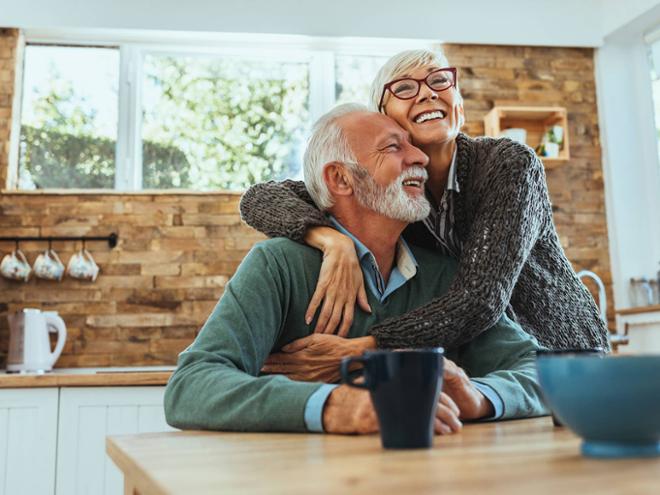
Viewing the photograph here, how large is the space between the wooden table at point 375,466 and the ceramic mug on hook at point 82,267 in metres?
2.67

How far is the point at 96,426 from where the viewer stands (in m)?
2.65

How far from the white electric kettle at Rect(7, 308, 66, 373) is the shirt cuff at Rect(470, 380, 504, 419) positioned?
2.51m

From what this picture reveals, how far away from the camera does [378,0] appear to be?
390cm

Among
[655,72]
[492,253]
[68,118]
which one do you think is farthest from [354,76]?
[492,253]

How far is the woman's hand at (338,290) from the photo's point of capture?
1.33 metres

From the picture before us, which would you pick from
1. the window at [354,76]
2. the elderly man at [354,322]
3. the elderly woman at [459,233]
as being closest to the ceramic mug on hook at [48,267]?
the window at [354,76]

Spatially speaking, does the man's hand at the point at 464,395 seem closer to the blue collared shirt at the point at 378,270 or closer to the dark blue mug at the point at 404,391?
the dark blue mug at the point at 404,391

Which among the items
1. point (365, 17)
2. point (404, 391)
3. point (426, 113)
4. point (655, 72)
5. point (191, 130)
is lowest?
point (404, 391)

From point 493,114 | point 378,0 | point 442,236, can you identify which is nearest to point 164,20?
point 378,0

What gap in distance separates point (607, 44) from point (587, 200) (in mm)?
905

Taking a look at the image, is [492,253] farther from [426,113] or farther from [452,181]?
[426,113]

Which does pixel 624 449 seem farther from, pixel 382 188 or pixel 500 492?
pixel 382 188

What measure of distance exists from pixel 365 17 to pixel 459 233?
2.62 m

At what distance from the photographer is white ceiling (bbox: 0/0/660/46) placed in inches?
143
